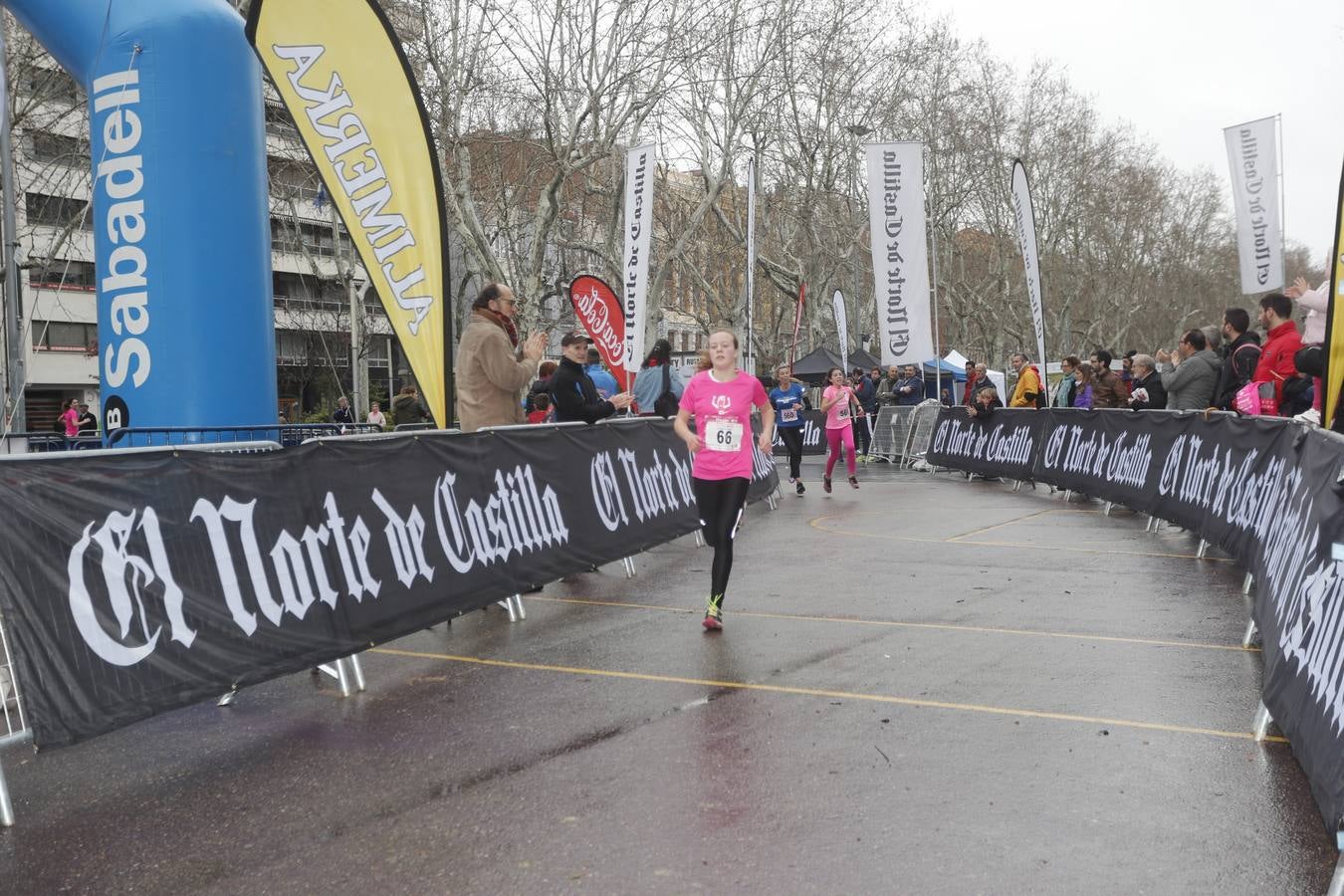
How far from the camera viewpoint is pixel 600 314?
20109mm

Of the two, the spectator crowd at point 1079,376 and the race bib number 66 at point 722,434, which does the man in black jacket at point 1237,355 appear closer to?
the spectator crowd at point 1079,376

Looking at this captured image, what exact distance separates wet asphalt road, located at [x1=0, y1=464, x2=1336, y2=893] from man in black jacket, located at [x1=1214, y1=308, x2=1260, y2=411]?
446 centimetres

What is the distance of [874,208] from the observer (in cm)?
2173

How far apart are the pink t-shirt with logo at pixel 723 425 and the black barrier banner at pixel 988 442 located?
11371 mm

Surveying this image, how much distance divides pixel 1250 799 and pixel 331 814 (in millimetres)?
3362

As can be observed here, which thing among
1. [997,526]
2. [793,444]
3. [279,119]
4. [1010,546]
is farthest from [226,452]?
[279,119]

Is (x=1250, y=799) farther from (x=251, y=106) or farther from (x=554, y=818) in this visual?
(x=251, y=106)

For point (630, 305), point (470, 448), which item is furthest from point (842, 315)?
point (470, 448)

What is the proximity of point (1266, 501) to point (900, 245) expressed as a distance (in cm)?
1356

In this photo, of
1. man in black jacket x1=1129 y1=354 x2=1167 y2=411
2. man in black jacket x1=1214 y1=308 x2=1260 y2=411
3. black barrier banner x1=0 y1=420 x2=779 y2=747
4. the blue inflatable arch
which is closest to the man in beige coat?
black barrier banner x1=0 y1=420 x2=779 y2=747

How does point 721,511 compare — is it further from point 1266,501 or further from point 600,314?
point 600,314

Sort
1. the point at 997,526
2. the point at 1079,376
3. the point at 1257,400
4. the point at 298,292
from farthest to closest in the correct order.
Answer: the point at 298,292 → the point at 1079,376 → the point at 997,526 → the point at 1257,400

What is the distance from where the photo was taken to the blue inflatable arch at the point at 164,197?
10031 millimetres

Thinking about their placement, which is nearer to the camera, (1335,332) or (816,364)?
(1335,332)
